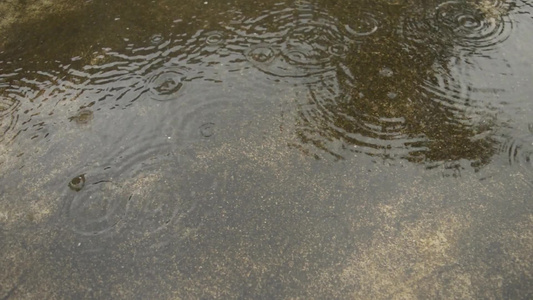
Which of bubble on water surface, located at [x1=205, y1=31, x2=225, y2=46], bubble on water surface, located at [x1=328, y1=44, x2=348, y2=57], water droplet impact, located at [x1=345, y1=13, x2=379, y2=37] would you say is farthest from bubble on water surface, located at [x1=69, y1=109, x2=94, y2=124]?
water droplet impact, located at [x1=345, y1=13, x2=379, y2=37]

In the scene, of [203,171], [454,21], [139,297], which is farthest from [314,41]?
[139,297]

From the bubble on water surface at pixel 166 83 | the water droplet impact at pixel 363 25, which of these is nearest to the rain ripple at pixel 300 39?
the water droplet impact at pixel 363 25

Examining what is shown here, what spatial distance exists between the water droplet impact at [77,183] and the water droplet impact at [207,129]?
764 mm

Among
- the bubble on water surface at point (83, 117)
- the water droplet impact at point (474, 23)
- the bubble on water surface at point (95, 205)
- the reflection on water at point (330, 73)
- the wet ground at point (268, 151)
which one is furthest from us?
the water droplet impact at point (474, 23)

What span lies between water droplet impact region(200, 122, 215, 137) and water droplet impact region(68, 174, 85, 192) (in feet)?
2.51

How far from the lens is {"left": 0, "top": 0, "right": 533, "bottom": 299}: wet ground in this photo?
7.55 ft

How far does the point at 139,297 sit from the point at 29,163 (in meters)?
1.20

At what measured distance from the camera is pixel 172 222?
2488mm

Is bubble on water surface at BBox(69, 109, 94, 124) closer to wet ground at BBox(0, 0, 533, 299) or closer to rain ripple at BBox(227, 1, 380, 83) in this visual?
wet ground at BBox(0, 0, 533, 299)

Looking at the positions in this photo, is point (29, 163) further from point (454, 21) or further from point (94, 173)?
point (454, 21)

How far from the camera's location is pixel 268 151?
275 centimetres

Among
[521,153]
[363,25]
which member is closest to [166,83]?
[363,25]

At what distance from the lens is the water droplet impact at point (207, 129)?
9.38ft

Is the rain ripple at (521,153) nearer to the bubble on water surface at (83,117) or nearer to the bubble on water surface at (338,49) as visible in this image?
the bubble on water surface at (338,49)
